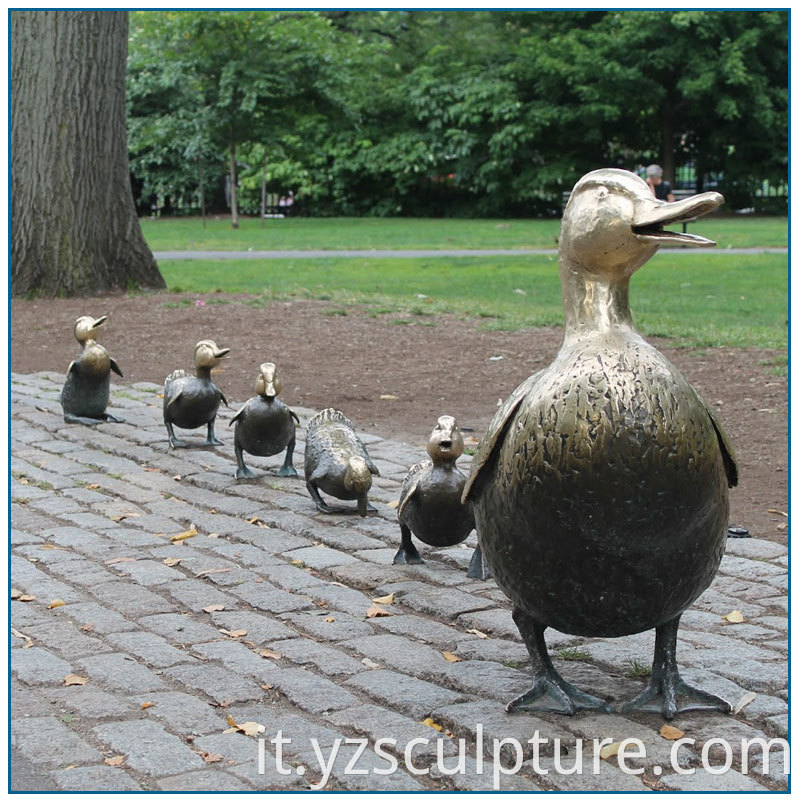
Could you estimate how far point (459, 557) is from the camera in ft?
18.7

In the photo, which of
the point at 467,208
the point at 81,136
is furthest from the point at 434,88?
the point at 81,136

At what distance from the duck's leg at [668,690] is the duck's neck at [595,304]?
0.98 metres

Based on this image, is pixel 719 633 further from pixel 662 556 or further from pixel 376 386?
pixel 376 386

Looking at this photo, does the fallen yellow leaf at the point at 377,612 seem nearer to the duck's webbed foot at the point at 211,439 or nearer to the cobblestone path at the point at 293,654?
the cobblestone path at the point at 293,654

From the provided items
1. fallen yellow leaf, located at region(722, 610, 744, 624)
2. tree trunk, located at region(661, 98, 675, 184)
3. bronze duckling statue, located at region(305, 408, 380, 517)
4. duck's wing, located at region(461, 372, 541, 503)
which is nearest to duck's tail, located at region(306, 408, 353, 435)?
bronze duckling statue, located at region(305, 408, 380, 517)

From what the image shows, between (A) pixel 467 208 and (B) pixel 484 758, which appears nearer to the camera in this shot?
(B) pixel 484 758

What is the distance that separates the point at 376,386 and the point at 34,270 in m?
6.03

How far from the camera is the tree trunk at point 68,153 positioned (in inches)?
532

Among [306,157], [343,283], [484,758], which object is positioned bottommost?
[484,758]

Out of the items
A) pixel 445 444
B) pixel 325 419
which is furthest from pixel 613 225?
pixel 325 419

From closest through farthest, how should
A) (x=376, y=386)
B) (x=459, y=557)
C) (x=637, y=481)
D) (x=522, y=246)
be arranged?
(x=637, y=481) → (x=459, y=557) → (x=376, y=386) → (x=522, y=246)

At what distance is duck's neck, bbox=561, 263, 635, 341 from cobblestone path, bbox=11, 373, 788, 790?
1.26m

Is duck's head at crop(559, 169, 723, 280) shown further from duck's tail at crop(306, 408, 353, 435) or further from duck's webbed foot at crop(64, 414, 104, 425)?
duck's webbed foot at crop(64, 414, 104, 425)

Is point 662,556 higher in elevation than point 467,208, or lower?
lower
